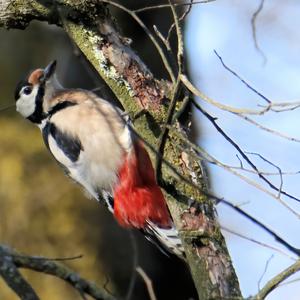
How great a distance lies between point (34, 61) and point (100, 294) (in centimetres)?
589

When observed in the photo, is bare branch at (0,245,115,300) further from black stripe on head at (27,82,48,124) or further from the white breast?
black stripe on head at (27,82,48,124)

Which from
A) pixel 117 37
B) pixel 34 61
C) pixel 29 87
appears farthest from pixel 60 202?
pixel 117 37

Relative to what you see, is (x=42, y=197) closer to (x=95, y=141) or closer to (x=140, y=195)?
(x=140, y=195)

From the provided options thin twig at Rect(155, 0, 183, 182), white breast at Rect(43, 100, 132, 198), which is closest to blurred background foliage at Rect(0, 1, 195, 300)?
white breast at Rect(43, 100, 132, 198)

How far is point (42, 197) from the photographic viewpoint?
7.79 m

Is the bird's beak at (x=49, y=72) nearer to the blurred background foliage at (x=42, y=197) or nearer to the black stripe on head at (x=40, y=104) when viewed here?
the black stripe on head at (x=40, y=104)

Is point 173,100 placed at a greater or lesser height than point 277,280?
greater

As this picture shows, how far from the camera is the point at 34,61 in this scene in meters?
8.37

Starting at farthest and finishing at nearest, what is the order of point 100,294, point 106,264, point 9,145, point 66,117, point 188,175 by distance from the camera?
1. point 9,145
2. point 106,264
3. point 66,117
4. point 188,175
5. point 100,294

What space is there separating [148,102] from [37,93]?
996mm

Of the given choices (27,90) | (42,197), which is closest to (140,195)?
(27,90)

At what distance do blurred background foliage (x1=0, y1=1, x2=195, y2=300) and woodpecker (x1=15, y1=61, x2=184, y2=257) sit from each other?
1.65 metres

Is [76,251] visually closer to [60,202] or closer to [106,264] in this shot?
[60,202]

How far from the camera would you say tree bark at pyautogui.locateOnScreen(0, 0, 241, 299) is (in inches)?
125
